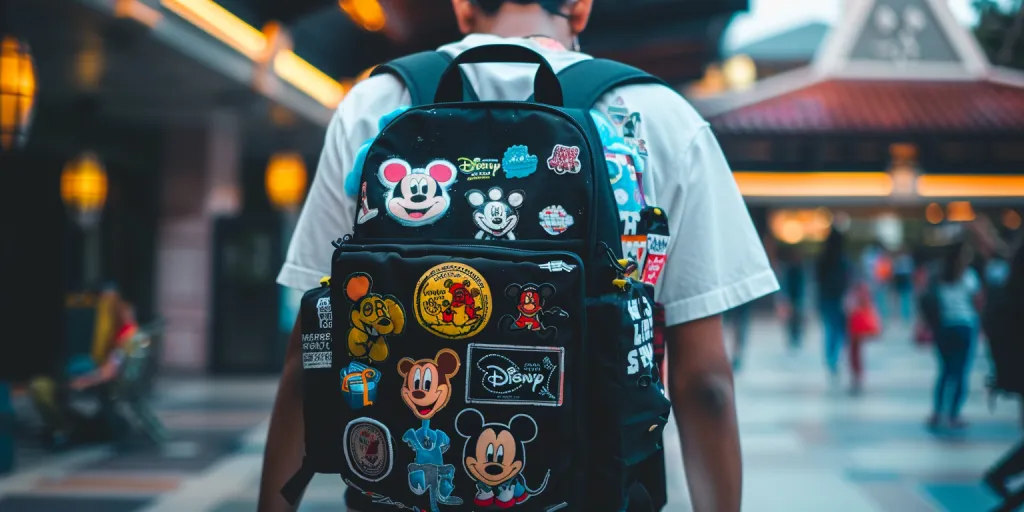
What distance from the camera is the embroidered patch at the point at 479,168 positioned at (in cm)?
135

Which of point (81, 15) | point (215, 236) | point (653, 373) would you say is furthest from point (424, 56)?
point (215, 236)

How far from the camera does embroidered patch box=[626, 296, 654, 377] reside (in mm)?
1305

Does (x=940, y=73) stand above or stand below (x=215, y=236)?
above

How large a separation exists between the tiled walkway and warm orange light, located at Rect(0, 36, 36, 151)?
7.83ft

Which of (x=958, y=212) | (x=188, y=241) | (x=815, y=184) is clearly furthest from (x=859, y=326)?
(x=958, y=212)

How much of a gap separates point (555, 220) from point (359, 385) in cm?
35

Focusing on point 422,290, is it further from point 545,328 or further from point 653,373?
point 653,373

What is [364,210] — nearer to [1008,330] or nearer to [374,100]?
[374,100]

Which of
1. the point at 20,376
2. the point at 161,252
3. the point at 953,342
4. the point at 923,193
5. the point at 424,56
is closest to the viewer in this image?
→ the point at 424,56

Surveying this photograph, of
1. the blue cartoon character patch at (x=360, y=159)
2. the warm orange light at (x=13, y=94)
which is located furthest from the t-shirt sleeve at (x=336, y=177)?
the warm orange light at (x=13, y=94)

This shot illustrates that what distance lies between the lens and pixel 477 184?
1.34 metres

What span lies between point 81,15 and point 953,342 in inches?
293

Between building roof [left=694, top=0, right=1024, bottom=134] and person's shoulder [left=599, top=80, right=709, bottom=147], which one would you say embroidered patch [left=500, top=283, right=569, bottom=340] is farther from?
building roof [left=694, top=0, right=1024, bottom=134]

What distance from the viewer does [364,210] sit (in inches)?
54.2
